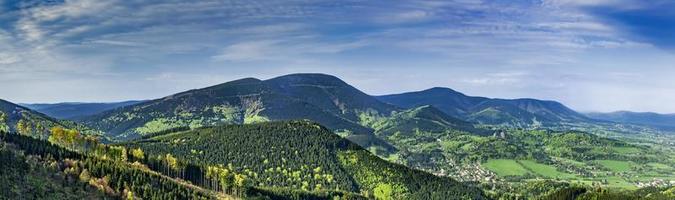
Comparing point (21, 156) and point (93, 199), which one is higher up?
point (21, 156)

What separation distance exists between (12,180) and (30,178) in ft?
23.4

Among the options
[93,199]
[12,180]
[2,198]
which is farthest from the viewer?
[93,199]

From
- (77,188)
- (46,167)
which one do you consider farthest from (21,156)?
(77,188)

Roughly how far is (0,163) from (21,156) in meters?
12.7

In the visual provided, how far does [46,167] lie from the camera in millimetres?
199500

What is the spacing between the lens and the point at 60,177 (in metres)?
199

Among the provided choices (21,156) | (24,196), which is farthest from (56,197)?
(21,156)

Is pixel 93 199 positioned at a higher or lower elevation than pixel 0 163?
lower

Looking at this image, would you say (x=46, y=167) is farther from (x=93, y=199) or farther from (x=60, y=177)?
(x=93, y=199)

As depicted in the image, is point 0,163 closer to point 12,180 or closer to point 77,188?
point 12,180

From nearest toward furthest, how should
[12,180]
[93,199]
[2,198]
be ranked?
[2,198] → [12,180] → [93,199]

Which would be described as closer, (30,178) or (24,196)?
(24,196)

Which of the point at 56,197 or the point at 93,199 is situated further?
the point at 93,199

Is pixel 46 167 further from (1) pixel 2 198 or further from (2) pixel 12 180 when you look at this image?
(1) pixel 2 198
